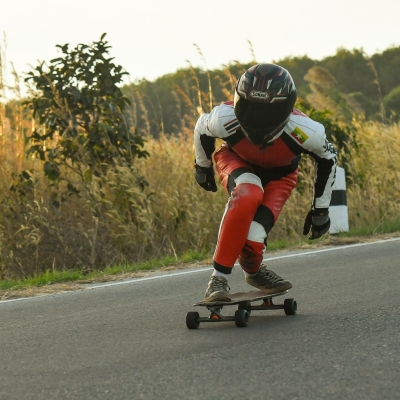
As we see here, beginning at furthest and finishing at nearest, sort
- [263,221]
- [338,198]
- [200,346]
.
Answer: [338,198] → [263,221] → [200,346]

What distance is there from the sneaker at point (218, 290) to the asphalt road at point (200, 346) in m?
0.19

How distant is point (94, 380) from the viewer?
14.5 ft

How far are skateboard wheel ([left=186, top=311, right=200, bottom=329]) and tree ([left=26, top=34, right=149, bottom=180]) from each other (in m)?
6.11

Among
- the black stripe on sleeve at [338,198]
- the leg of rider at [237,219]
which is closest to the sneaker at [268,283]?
the leg of rider at [237,219]

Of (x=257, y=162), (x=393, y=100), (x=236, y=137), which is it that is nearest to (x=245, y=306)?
(x=257, y=162)

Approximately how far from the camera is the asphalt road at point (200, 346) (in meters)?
4.14

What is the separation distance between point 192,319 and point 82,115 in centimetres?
689

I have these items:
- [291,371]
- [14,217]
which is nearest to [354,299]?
[291,371]

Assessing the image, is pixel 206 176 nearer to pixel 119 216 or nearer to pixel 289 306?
pixel 289 306

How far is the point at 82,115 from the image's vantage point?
39.8 feet

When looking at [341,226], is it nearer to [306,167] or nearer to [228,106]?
[306,167]

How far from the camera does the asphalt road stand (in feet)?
13.6

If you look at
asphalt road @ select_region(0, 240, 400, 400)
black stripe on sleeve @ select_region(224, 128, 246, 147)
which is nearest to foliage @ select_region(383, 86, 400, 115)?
asphalt road @ select_region(0, 240, 400, 400)

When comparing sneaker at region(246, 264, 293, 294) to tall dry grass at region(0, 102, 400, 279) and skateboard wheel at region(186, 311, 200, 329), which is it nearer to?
skateboard wheel at region(186, 311, 200, 329)
